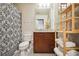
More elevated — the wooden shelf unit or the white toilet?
the wooden shelf unit

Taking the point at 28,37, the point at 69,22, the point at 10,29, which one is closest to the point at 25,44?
the point at 28,37

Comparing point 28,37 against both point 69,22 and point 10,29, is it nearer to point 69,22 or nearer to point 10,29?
point 10,29

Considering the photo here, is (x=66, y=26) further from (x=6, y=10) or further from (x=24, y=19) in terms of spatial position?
(x=6, y=10)

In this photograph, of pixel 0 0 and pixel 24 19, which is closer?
pixel 0 0

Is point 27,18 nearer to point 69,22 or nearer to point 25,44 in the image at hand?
point 25,44

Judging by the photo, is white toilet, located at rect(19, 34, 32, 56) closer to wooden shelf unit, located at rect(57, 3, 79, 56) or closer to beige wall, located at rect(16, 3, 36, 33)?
beige wall, located at rect(16, 3, 36, 33)

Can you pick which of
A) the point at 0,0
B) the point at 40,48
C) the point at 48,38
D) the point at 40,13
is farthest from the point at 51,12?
the point at 0,0

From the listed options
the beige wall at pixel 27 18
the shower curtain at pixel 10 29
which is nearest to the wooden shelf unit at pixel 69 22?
the beige wall at pixel 27 18

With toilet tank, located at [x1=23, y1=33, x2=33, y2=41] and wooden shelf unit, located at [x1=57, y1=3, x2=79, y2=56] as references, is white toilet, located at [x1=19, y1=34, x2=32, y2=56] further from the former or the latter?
wooden shelf unit, located at [x1=57, y1=3, x2=79, y2=56]

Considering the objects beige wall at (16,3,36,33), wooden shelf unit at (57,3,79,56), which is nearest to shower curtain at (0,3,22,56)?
beige wall at (16,3,36,33)

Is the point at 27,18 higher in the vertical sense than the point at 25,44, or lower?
higher

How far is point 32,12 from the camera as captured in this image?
3.44 feet

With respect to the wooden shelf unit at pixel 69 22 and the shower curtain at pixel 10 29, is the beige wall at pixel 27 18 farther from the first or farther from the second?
the wooden shelf unit at pixel 69 22

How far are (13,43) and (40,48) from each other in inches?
9.4
